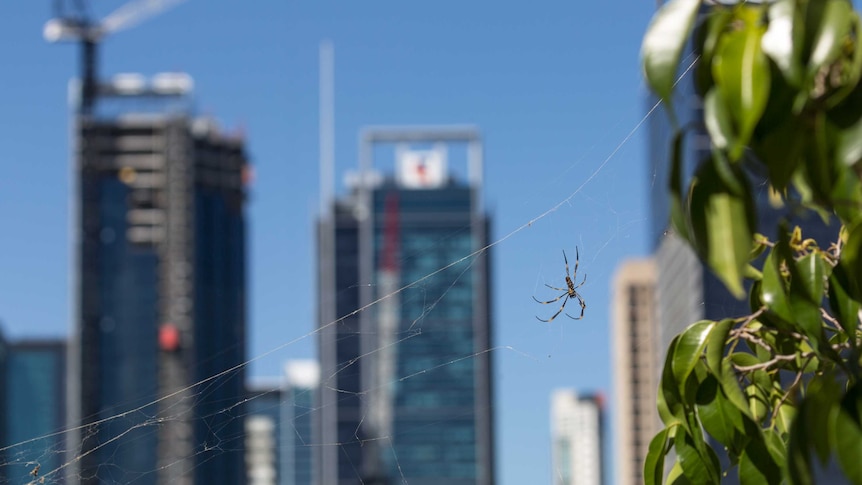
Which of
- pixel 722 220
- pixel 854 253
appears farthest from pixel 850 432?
pixel 722 220

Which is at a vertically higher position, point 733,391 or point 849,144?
point 849,144

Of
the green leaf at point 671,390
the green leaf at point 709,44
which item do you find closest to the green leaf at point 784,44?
the green leaf at point 709,44

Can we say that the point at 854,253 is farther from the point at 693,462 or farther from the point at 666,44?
the point at 693,462

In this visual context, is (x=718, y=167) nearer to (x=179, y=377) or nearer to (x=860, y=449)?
(x=860, y=449)

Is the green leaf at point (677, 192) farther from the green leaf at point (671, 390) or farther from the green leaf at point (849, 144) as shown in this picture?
the green leaf at point (671, 390)

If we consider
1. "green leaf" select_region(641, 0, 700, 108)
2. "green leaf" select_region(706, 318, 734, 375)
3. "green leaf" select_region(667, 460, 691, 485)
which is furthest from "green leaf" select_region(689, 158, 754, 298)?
"green leaf" select_region(667, 460, 691, 485)
